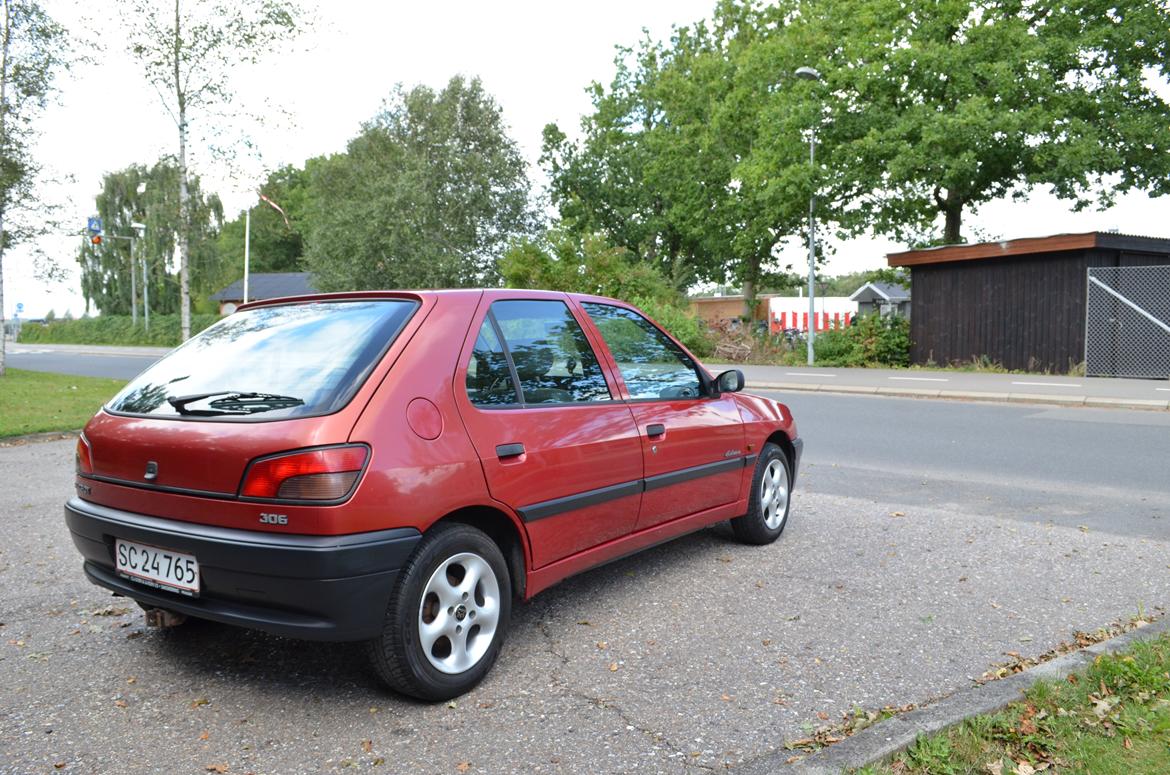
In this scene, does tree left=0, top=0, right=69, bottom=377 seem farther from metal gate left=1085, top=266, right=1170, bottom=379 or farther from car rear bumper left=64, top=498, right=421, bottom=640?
metal gate left=1085, top=266, right=1170, bottom=379

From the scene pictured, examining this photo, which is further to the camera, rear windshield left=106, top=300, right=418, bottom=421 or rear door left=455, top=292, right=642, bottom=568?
rear door left=455, top=292, right=642, bottom=568

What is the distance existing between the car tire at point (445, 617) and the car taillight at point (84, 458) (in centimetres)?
150

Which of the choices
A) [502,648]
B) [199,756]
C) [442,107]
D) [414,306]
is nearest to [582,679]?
[502,648]

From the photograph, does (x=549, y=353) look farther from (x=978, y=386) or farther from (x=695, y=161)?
(x=695, y=161)

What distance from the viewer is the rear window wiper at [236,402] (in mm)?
3244

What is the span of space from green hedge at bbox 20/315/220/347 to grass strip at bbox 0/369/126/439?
30212 millimetres

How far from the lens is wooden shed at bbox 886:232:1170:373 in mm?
20844

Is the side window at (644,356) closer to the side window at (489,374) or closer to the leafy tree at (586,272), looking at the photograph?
the side window at (489,374)

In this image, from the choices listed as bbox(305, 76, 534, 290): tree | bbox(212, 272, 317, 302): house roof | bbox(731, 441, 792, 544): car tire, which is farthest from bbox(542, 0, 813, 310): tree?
bbox(212, 272, 317, 302): house roof

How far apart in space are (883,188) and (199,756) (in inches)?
1124

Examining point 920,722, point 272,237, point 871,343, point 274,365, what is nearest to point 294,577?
point 274,365

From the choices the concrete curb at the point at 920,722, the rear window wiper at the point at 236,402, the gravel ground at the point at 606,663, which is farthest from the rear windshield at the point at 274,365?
the concrete curb at the point at 920,722

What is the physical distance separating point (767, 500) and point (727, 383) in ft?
3.27

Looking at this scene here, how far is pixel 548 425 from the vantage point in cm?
384
